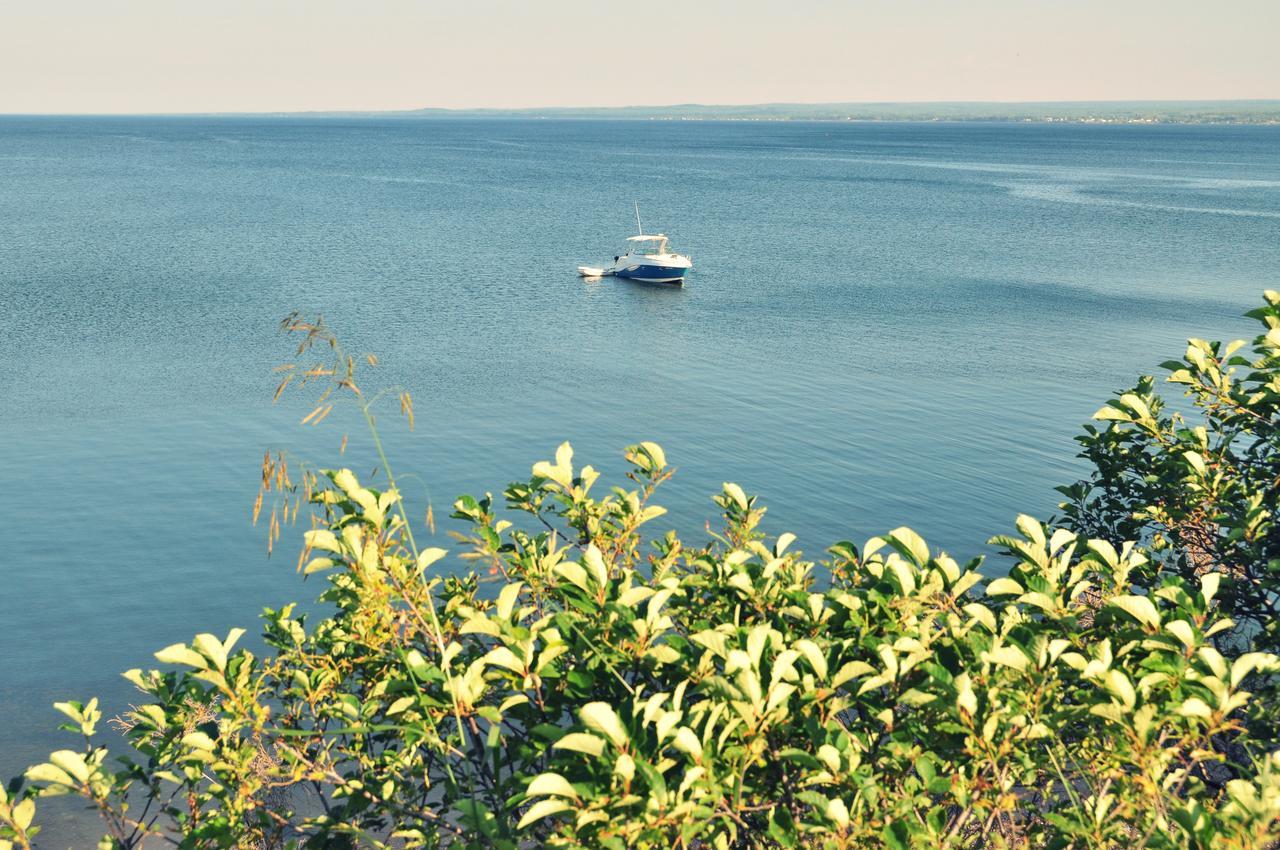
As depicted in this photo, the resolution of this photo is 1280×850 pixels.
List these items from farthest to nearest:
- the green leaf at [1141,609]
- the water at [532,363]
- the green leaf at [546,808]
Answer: the water at [532,363] → the green leaf at [1141,609] → the green leaf at [546,808]

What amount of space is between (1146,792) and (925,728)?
1.35 metres

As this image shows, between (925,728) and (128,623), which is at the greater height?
(925,728)

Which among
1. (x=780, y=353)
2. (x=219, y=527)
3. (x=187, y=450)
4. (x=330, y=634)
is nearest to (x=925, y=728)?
(x=330, y=634)

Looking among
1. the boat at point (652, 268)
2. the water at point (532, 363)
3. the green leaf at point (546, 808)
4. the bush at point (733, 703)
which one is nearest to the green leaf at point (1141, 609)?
the bush at point (733, 703)

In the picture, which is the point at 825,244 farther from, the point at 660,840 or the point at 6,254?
the point at 660,840

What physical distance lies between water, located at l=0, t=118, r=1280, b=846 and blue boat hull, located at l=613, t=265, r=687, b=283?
3.73 ft

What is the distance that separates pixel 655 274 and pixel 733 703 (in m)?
64.6

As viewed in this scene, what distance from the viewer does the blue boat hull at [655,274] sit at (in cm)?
6900

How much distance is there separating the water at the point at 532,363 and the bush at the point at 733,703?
1230 centimetres

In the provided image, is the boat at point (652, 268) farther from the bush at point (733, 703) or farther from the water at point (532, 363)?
the bush at point (733, 703)

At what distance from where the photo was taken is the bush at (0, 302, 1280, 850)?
19.2ft

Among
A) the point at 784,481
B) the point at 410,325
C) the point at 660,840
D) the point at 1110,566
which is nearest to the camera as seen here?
the point at 660,840

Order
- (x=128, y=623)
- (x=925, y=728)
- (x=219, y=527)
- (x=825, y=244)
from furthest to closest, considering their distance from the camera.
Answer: (x=825, y=244)
(x=219, y=527)
(x=128, y=623)
(x=925, y=728)

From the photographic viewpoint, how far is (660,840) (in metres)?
5.66
